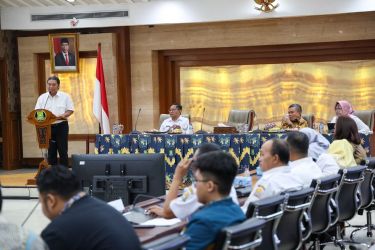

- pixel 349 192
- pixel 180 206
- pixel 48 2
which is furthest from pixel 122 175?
pixel 48 2

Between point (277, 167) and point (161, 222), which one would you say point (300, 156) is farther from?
point (161, 222)

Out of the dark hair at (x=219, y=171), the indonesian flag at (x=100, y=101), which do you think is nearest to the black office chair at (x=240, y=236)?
the dark hair at (x=219, y=171)

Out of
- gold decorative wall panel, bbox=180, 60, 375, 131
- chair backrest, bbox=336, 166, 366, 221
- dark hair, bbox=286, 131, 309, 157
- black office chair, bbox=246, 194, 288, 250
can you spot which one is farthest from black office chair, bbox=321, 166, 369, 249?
gold decorative wall panel, bbox=180, 60, 375, 131

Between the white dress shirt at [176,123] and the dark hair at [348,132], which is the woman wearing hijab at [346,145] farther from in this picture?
the white dress shirt at [176,123]

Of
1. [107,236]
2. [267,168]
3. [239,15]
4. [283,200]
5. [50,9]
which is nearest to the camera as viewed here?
[107,236]

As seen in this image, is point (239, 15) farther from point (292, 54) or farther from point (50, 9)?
point (50, 9)

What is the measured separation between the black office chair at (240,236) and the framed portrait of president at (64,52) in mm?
10171

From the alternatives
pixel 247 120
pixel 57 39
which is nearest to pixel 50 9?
pixel 57 39

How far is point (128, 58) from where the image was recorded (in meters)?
13.0

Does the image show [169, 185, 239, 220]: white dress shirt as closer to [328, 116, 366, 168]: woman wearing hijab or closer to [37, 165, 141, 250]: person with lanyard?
[37, 165, 141, 250]: person with lanyard

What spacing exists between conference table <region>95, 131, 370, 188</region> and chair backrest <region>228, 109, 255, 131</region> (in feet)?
4.82

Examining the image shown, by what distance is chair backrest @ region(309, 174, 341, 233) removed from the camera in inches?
180

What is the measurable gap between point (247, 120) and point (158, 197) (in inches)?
269

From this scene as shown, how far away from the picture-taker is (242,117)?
1106cm
